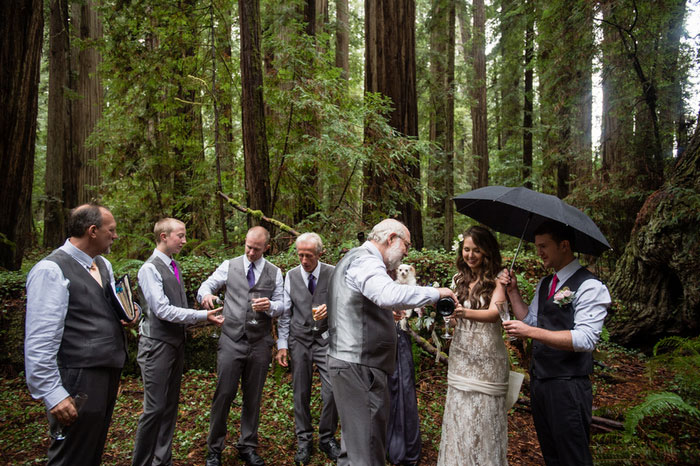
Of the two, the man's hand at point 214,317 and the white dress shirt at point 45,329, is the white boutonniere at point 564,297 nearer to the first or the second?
the man's hand at point 214,317

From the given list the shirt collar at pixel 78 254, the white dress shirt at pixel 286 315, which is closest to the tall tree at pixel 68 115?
the white dress shirt at pixel 286 315

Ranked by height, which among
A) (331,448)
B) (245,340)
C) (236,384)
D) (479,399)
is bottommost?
(331,448)

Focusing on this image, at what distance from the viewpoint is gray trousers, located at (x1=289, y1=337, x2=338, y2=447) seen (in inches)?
170

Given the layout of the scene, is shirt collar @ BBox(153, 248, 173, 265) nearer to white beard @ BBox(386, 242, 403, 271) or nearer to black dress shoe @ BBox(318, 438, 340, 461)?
white beard @ BBox(386, 242, 403, 271)

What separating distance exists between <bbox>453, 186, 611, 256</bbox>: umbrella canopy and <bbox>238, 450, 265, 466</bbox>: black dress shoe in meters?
3.11

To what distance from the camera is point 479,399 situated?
10.6ft

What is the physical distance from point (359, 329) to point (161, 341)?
2048mm

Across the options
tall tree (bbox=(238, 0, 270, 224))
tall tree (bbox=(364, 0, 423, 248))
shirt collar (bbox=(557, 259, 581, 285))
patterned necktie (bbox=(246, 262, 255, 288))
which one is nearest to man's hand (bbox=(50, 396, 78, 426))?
patterned necktie (bbox=(246, 262, 255, 288))

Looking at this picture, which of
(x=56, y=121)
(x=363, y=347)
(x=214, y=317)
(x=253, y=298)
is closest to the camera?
(x=363, y=347)

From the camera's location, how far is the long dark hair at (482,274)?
3.31 meters

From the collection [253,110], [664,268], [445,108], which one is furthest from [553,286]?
[445,108]

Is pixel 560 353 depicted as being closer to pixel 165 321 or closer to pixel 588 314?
pixel 588 314

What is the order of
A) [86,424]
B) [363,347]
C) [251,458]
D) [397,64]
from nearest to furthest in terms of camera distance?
[86,424] → [363,347] → [251,458] → [397,64]

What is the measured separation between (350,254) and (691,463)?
3.51m
